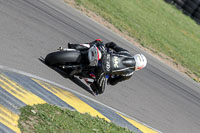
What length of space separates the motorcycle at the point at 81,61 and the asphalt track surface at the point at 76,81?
0.20 metres

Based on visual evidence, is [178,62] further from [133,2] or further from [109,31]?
[133,2]

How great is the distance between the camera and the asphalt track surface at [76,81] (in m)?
7.31

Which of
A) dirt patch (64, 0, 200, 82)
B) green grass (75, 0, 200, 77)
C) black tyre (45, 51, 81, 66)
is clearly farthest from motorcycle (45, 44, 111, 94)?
green grass (75, 0, 200, 77)

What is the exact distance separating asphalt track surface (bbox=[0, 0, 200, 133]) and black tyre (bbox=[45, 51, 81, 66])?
20 centimetres

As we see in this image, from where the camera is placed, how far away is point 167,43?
16172mm

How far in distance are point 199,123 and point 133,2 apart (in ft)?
35.4

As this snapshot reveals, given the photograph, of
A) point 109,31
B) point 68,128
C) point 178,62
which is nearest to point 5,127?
point 68,128

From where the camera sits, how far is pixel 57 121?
5.27 meters

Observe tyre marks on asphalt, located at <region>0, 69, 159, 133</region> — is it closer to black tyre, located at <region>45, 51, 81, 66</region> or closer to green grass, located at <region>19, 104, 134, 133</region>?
green grass, located at <region>19, 104, 134, 133</region>

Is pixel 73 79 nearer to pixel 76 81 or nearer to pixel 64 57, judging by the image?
pixel 76 81

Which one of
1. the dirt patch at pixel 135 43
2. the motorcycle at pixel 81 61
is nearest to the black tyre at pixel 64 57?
the motorcycle at pixel 81 61

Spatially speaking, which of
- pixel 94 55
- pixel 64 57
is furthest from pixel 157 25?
pixel 64 57

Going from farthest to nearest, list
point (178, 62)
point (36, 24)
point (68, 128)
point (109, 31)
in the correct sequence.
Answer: point (178, 62), point (109, 31), point (36, 24), point (68, 128)

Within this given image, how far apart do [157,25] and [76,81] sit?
36.7 feet
